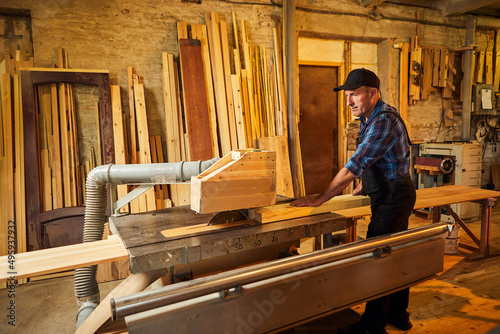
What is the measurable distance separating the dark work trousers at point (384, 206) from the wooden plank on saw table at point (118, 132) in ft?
8.21

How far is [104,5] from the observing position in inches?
142

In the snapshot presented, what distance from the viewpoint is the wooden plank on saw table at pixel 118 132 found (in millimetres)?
3514

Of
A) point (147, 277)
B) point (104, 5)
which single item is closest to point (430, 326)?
point (147, 277)

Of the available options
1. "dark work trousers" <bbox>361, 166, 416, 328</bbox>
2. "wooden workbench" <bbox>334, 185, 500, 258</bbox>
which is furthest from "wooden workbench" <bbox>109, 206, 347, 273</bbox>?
"wooden workbench" <bbox>334, 185, 500, 258</bbox>

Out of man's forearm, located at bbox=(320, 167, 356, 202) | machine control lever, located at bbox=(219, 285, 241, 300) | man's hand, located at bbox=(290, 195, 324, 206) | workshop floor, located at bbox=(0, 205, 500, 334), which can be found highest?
man's forearm, located at bbox=(320, 167, 356, 202)

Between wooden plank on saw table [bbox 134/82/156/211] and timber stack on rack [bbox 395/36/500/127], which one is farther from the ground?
timber stack on rack [bbox 395/36/500/127]

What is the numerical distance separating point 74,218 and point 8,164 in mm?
817

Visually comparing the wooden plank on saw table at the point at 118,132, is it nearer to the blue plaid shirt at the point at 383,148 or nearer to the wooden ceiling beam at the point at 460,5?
the blue plaid shirt at the point at 383,148

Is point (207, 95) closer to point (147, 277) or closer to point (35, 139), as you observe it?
point (35, 139)

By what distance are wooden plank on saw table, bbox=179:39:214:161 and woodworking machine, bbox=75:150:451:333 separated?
→ 166cm

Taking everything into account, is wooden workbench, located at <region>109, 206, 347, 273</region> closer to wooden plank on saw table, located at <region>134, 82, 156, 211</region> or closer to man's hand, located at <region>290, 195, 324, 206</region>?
man's hand, located at <region>290, 195, 324, 206</region>

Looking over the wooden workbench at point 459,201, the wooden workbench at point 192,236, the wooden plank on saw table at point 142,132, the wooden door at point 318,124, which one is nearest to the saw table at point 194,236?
the wooden workbench at point 192,236

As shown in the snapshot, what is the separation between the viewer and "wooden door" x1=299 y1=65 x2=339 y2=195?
5008 mm

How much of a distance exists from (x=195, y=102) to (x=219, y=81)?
406mm
